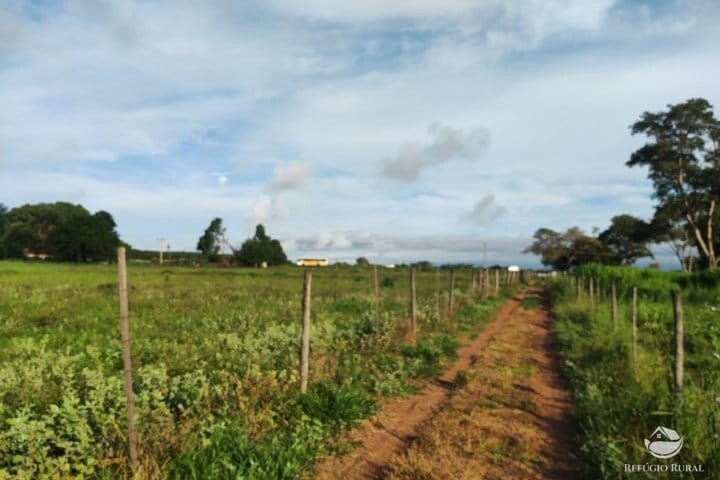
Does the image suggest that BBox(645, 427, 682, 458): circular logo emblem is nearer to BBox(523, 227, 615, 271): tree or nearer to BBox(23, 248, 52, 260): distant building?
BBox(523, 227, 615, 271): tree

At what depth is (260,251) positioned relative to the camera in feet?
288

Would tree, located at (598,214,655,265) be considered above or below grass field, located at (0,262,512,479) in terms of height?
above

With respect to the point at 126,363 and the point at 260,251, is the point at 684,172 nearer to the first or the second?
the point at 126,363

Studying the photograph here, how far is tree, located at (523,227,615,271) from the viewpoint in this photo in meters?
72.2

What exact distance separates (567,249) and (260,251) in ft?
157

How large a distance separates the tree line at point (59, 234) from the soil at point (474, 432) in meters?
77.6

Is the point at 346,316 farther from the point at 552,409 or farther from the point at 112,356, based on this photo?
the point at 552,409

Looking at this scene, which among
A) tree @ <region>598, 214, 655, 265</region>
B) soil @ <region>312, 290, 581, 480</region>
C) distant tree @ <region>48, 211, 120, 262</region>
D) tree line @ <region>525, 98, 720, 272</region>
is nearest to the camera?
soil @ <region>312, 290, 581, 480</region>

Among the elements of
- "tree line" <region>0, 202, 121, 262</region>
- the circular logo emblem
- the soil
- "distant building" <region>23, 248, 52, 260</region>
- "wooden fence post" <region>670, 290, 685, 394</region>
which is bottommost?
the soil

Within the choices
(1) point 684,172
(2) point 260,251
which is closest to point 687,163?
(1) point 684,172

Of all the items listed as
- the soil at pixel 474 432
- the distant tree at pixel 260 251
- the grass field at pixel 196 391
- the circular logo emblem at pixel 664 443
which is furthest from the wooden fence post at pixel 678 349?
the distant tree at pixel 260 251

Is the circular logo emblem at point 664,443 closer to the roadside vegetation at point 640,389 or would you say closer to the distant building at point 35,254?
the roadside vegetation at point 640,389

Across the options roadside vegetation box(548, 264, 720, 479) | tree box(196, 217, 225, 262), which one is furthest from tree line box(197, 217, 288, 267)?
roadside vegetation box(548, 264, 720, 479)

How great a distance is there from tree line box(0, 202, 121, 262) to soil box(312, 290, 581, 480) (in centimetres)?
7763
